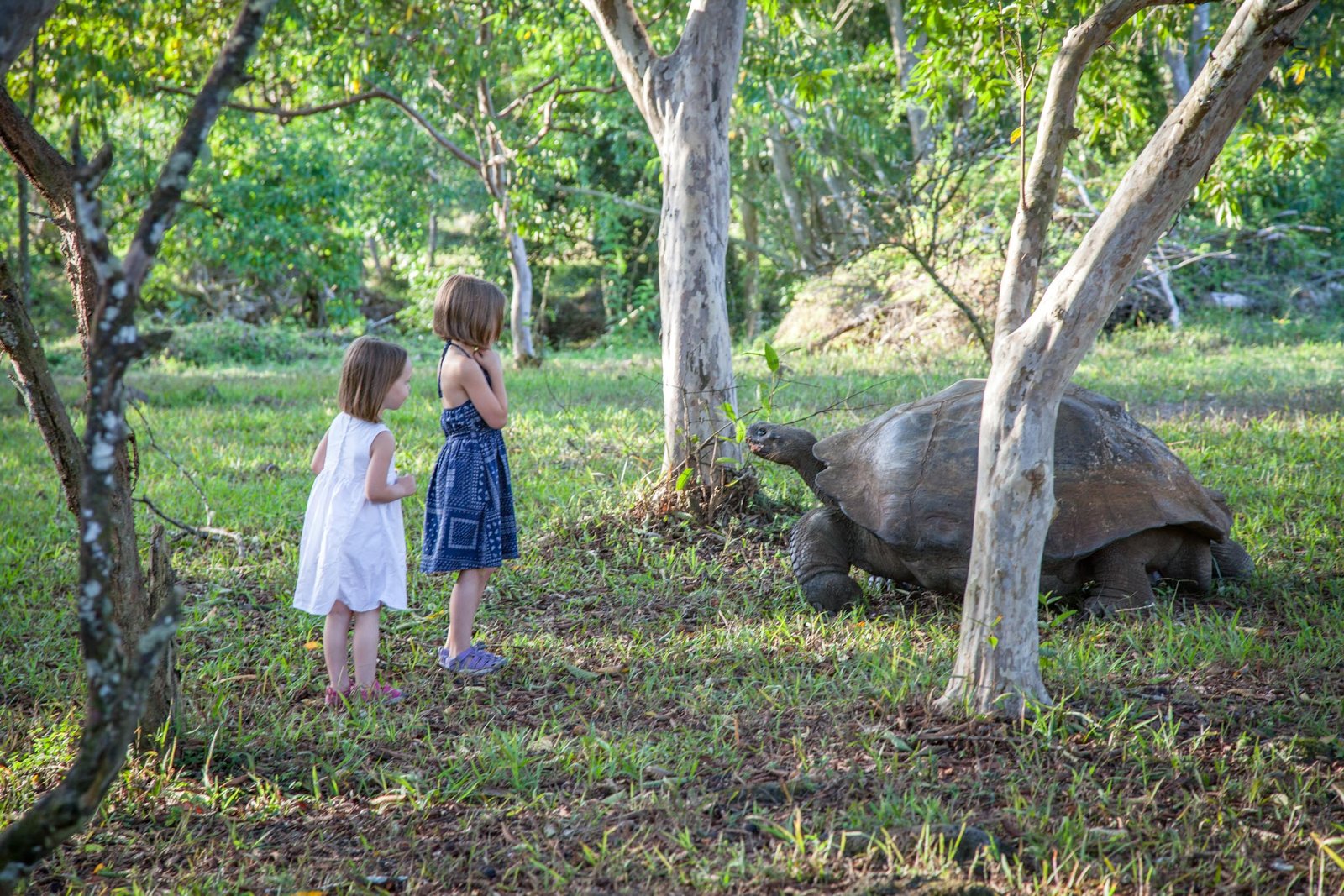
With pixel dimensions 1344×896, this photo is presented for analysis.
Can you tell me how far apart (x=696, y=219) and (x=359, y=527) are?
2.57 meters

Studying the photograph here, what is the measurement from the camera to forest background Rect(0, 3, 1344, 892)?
279 cm

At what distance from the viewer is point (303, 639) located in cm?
441

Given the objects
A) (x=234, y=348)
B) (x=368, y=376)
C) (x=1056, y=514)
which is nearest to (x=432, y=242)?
(x=234, y=348)

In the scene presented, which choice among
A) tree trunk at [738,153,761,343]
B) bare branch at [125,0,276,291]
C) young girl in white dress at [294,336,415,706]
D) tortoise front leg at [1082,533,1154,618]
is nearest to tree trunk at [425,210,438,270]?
tree trunk at [738,153,761,343]

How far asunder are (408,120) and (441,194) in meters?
1.95

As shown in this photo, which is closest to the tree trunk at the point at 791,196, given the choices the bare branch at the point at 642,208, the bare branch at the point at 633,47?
the bare branch at the point at 642,208

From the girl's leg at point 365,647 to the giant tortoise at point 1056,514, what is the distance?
184 centimetres

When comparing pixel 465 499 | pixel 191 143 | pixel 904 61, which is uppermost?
pixel 904 61

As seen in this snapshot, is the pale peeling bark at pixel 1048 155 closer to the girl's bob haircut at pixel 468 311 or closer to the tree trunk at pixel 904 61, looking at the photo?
the girl's bob haircut at pixel 468 311

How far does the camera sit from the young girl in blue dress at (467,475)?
397cm

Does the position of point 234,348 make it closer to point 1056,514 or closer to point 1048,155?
point 1056,514

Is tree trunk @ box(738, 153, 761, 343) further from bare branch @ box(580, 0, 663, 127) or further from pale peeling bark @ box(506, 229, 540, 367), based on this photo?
bare branch @ box(580, 0, 663, 127)

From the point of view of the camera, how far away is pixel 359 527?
366cm

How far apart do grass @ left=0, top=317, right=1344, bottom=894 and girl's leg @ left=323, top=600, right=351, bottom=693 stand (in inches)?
6.4
